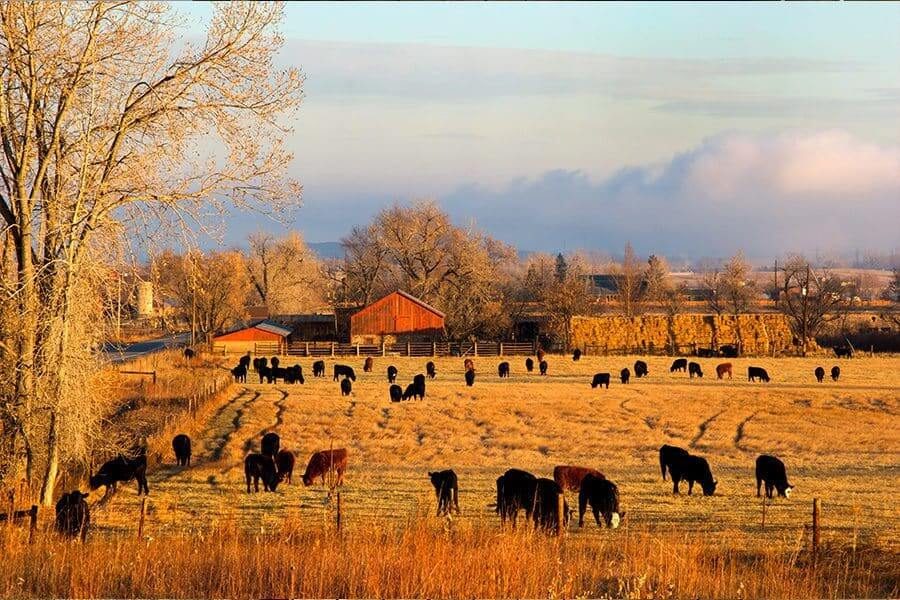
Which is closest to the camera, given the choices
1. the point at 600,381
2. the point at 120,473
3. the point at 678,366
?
the point at 120,473

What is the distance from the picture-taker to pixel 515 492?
1480 centimetres

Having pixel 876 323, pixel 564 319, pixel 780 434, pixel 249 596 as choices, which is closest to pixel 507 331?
pixel 564 319

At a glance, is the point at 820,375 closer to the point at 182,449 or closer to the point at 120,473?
the point at 182,449

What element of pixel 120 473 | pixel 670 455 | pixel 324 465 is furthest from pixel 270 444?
pixel 670 455

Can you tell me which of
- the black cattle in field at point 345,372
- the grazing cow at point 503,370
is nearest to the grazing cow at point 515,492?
the black cattle in field at point 345,372

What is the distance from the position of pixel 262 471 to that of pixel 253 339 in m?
46.3

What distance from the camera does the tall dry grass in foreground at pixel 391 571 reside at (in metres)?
7.92

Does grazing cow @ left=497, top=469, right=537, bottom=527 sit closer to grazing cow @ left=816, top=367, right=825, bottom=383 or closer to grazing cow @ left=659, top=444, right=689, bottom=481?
grazing cow @ left=659, top=444, right=689, bottom=481

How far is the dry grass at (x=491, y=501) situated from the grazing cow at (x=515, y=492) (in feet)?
1.91

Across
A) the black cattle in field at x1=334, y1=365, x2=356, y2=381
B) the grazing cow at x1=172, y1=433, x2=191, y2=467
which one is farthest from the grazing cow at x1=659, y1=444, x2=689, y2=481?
the black cattle in field at x1=334, y1=365, x2=356, y2=381

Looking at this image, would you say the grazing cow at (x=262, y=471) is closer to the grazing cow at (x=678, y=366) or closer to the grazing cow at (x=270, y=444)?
the grazing cow at (x=270, y=444)

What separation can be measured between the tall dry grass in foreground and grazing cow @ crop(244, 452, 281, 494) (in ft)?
27.6

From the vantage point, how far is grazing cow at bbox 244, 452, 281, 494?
1811cm

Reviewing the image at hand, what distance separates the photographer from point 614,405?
34062 millimetres
